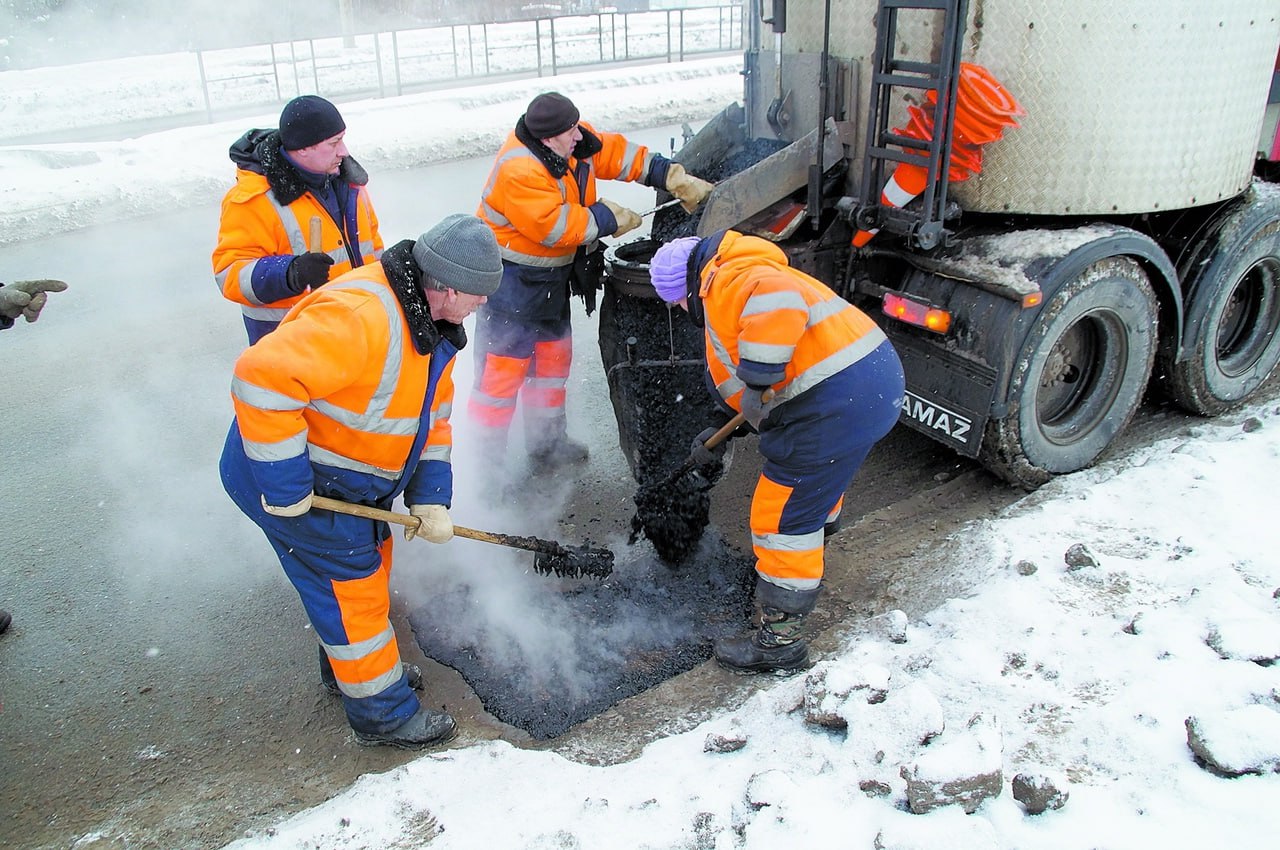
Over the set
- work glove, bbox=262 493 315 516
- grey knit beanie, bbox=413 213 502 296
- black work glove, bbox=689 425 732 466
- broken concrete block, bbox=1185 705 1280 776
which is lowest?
broken concrete block, bbox=1185 705 1280 776

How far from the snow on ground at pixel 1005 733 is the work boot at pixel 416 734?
0.46 ft

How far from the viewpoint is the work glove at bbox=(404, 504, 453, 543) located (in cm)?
312

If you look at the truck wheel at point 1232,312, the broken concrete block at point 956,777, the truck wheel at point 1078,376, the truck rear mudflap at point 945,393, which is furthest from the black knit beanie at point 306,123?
the truck wheel at point 1232,312

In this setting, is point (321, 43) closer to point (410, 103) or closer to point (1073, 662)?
point (410, 103)

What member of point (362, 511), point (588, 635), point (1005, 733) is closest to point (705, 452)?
point (588, 635)

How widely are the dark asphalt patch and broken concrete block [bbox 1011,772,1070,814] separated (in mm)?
1381

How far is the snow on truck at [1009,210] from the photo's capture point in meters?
3.72

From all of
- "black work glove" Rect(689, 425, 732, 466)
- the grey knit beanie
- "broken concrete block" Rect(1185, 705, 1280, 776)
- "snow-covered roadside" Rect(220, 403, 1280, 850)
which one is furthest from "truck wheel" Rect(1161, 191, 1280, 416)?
the grey knit beanie

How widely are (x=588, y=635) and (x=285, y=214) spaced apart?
2.05 m

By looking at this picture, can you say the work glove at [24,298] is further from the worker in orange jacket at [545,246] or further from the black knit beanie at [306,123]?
the worker in orange jacket at [545,246]

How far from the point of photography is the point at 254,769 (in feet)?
10.1

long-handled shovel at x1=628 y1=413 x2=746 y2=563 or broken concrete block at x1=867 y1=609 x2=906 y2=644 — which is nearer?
broken concrete block at x1=867 y1=609 x2=906 y2=644

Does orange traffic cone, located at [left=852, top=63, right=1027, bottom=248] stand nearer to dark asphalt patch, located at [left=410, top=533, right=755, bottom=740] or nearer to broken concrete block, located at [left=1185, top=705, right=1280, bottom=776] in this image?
dark asphalt patch, located at [left=410, top=533, right=755, bottom=740]

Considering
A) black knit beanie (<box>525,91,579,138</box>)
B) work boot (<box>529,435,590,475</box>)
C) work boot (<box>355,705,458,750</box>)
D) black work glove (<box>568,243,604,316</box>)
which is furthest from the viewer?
work boot (<box>529,435,590,475</box>)
